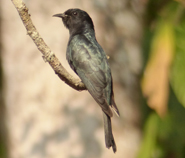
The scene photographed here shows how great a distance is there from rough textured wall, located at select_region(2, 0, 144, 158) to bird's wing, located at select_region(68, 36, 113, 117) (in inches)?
64.3

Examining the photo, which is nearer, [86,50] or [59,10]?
[86,50]

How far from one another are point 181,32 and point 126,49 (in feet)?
4.32

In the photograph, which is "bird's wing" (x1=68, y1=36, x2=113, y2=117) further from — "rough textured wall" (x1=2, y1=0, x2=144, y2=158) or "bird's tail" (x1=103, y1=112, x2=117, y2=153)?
"rough textured wall" (x1=2, y1=0, x2=144, y2=158)

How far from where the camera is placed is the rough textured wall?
4.60 meters

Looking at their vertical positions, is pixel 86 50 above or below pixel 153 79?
above

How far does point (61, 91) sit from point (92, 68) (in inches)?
74.8

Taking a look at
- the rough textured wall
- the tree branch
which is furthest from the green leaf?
the tree branch

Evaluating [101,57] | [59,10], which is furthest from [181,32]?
[59,10]

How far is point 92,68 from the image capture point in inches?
108

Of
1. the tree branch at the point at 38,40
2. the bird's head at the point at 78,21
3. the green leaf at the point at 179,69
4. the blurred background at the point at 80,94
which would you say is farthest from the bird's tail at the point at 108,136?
the blurred background at the point at 80,94

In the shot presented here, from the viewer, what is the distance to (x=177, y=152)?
4.84m

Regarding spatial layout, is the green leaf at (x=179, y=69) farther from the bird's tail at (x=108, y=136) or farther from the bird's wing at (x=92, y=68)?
the bird's tail at (x=108, y=136)

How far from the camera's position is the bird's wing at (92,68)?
2.59m

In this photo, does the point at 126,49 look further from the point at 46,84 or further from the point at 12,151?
the point at 12,151
